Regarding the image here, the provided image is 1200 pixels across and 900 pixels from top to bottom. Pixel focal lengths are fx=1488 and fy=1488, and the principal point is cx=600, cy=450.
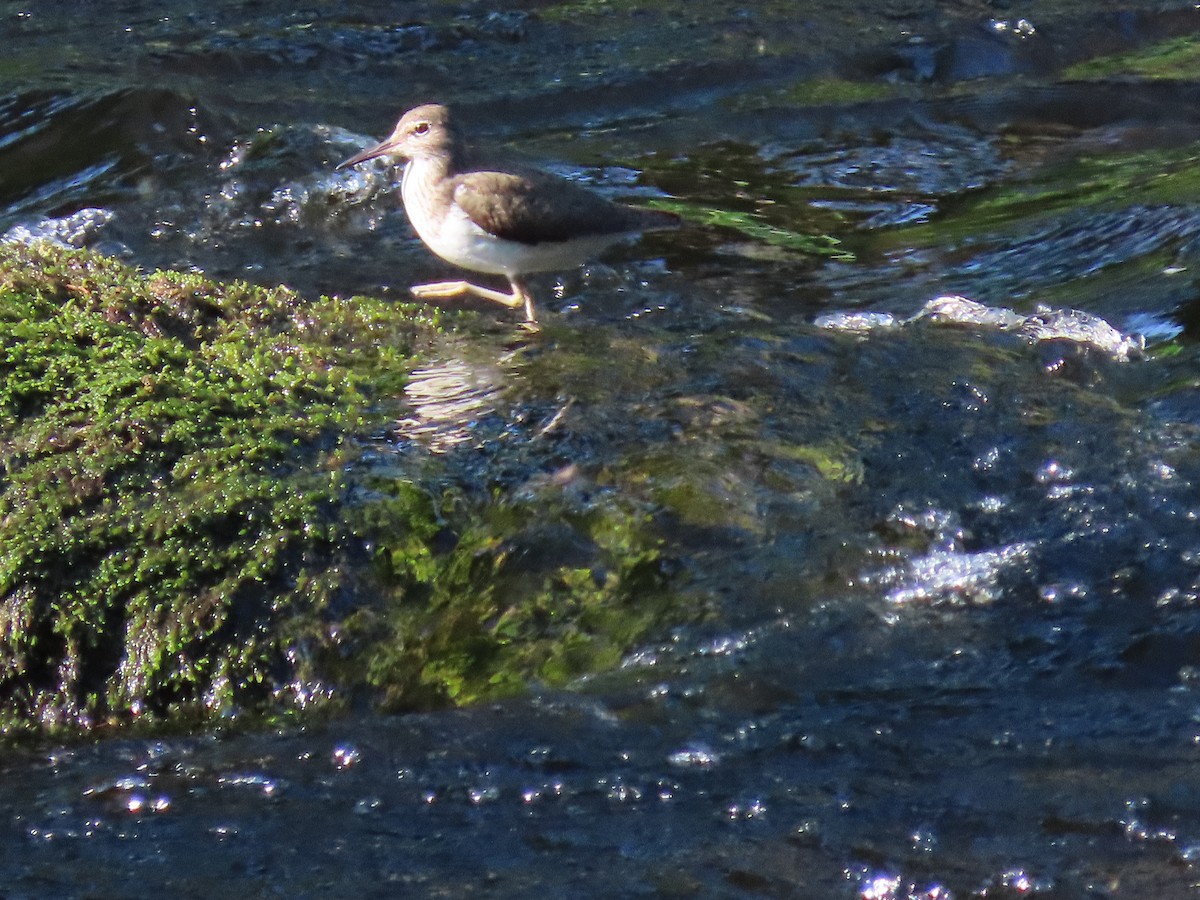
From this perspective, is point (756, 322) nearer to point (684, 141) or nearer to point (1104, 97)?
point (684, 141)

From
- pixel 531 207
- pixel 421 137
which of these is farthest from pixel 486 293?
pixel 421 137

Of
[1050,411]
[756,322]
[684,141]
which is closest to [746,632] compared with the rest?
[1050,411]

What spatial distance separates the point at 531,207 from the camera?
7.17m

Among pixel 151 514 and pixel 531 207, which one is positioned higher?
pixel 531 207

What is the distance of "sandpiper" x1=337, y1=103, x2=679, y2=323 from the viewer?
7102 millimetres

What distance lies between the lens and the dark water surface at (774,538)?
3818 millimetres

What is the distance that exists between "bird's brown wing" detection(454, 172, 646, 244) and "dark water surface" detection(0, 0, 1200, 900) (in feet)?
1.47

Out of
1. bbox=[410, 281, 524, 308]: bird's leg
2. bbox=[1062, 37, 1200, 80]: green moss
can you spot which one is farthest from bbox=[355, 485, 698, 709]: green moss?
bbox=[1062, 37, 1200, 80]: green moss

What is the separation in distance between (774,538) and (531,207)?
279 centimetres

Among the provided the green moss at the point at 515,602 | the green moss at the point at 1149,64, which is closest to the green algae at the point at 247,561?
the green moss at the point at 515,602

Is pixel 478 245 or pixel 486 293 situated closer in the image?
pixel 478 245

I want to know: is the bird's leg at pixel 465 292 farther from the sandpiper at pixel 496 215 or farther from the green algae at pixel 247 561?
the green algae at pixel 247 561

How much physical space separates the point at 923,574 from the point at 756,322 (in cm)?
226

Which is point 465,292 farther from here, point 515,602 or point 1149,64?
point 1149,64
